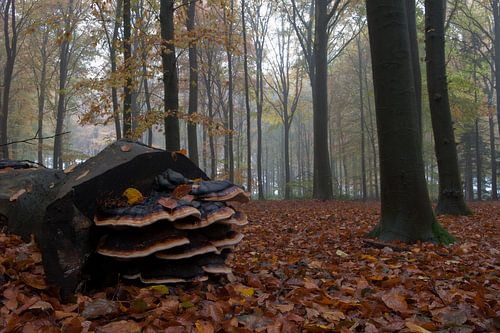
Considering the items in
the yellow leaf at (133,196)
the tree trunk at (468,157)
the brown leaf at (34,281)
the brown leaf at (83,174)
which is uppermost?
the tree trunk at (468,157)

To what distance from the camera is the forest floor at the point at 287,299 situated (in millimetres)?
2043

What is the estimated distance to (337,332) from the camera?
201 cm

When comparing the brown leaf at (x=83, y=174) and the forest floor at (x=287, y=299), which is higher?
the brown leaf at (x=83, y=174)

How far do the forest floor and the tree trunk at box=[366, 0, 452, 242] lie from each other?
2.95ft

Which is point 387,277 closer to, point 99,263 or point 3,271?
point 99,263

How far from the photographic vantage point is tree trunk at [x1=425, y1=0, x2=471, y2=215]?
8641 mm

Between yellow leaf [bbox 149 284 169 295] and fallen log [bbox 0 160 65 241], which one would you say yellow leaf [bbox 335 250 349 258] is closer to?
yellow leaf [bbox 149 284 169 295]

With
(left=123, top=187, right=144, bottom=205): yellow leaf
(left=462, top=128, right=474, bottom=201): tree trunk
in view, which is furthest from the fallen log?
(left=462, top=128, right=474, bottom=201): tree trunk

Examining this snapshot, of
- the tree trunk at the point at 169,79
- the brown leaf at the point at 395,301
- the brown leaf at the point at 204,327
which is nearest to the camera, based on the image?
the brown leaf at the point at 204,327

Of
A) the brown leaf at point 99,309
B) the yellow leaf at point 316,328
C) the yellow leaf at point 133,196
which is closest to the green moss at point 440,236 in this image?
the yellow leaf at point 316,328

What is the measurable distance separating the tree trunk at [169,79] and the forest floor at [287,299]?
462 cm

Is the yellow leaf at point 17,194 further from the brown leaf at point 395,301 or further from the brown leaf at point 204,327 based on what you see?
the brown leaf at point 395,301

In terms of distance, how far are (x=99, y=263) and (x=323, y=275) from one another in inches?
74.8

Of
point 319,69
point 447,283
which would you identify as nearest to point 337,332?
point 447,283
